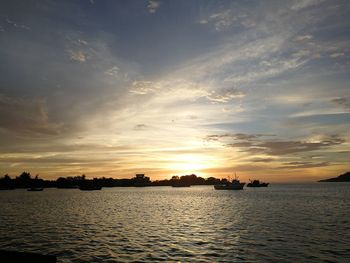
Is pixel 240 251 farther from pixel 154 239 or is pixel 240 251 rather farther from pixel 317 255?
pixel 154 239

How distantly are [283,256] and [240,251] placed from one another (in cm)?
479

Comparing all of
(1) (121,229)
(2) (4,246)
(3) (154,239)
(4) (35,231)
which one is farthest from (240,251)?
(4) (35,231)

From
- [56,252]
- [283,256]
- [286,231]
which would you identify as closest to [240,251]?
[283,256]

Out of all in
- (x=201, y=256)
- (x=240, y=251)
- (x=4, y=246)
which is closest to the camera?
(x=201, y=256)

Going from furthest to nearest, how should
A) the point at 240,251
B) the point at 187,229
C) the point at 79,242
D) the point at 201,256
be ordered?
1. the point at 187,229
2. the point at 79,242
3. the point at 240,251
4. the point at 201,256

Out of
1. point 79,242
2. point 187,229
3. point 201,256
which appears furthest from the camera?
point 187,229

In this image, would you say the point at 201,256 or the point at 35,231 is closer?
the point at 201,256

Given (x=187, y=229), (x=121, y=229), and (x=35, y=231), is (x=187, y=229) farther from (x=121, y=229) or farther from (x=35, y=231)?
(x=35, y=231)

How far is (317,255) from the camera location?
3372 centimetres

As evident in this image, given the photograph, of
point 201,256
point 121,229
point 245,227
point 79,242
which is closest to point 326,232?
point 245,227

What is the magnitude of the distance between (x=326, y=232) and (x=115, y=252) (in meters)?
34.7

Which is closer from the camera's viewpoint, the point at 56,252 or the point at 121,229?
the point at 56,252

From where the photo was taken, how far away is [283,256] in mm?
33094

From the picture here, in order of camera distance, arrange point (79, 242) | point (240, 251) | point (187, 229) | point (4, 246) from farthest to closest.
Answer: point (187, 229)
point (79, 242)
point (4, 246)
point (240, 251)
